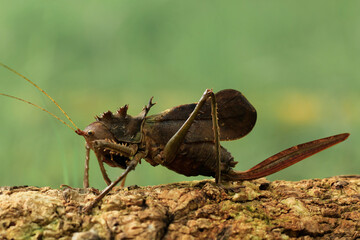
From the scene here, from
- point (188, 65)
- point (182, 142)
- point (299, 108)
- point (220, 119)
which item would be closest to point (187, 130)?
point (182, 142)

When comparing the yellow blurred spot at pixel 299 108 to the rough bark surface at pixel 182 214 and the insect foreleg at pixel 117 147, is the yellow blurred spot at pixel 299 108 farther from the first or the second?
the insect foreleg at pixel 117 147

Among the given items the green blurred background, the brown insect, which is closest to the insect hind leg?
the brown insect

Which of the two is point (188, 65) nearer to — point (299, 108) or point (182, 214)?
point (299, 108)

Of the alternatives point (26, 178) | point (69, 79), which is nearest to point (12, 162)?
point (26, 178)

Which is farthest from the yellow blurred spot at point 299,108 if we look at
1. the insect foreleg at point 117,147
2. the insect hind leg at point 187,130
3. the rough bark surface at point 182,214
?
the insect foreleg at point 117,147

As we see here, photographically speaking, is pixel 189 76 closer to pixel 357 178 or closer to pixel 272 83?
pixel 272 83

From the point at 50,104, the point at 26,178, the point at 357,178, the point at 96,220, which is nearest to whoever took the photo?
the point at 96,220
